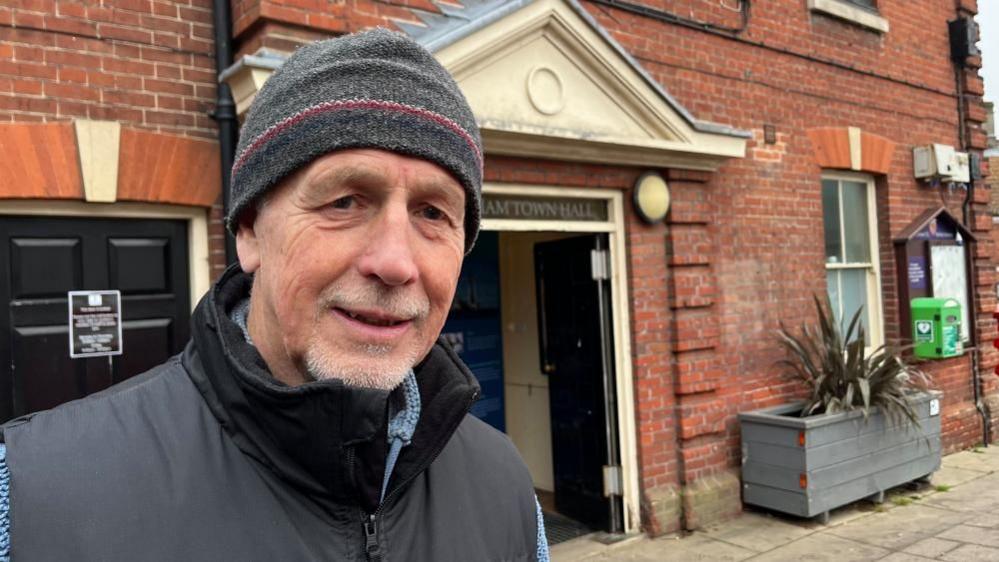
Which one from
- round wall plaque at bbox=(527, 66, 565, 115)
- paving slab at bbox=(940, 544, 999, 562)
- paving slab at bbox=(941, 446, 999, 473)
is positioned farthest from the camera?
paving slab at bbox=(941, 446, 999, 473)

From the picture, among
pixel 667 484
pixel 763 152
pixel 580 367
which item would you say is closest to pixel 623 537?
pixel 667 484

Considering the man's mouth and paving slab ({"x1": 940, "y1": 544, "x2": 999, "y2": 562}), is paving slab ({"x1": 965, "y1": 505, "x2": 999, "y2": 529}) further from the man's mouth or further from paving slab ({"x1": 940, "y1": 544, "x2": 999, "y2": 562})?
the man's mouth

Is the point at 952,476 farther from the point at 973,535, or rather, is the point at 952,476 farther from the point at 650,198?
the point at 650,198

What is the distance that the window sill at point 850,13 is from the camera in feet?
22.7

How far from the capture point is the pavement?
5.15 m

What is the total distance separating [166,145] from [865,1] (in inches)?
286

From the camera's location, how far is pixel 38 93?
3584 mm

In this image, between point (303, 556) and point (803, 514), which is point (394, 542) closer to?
point (303, 556)

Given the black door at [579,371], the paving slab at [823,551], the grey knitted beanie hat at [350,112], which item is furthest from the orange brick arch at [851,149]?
the grey knitted beanie hat at [350,112]

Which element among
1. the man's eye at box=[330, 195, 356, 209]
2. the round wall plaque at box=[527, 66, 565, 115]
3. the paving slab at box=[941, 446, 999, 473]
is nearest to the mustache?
the man's eye at box=[330, 195, 356, 209]

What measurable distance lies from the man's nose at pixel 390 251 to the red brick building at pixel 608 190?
2864mm

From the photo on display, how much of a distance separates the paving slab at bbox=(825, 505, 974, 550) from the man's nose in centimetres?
543

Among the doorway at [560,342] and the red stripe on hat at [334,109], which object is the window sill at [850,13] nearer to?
the doorway at [560,342]

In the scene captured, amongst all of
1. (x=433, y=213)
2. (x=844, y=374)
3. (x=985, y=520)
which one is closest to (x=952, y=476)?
(x=985, y=520)
